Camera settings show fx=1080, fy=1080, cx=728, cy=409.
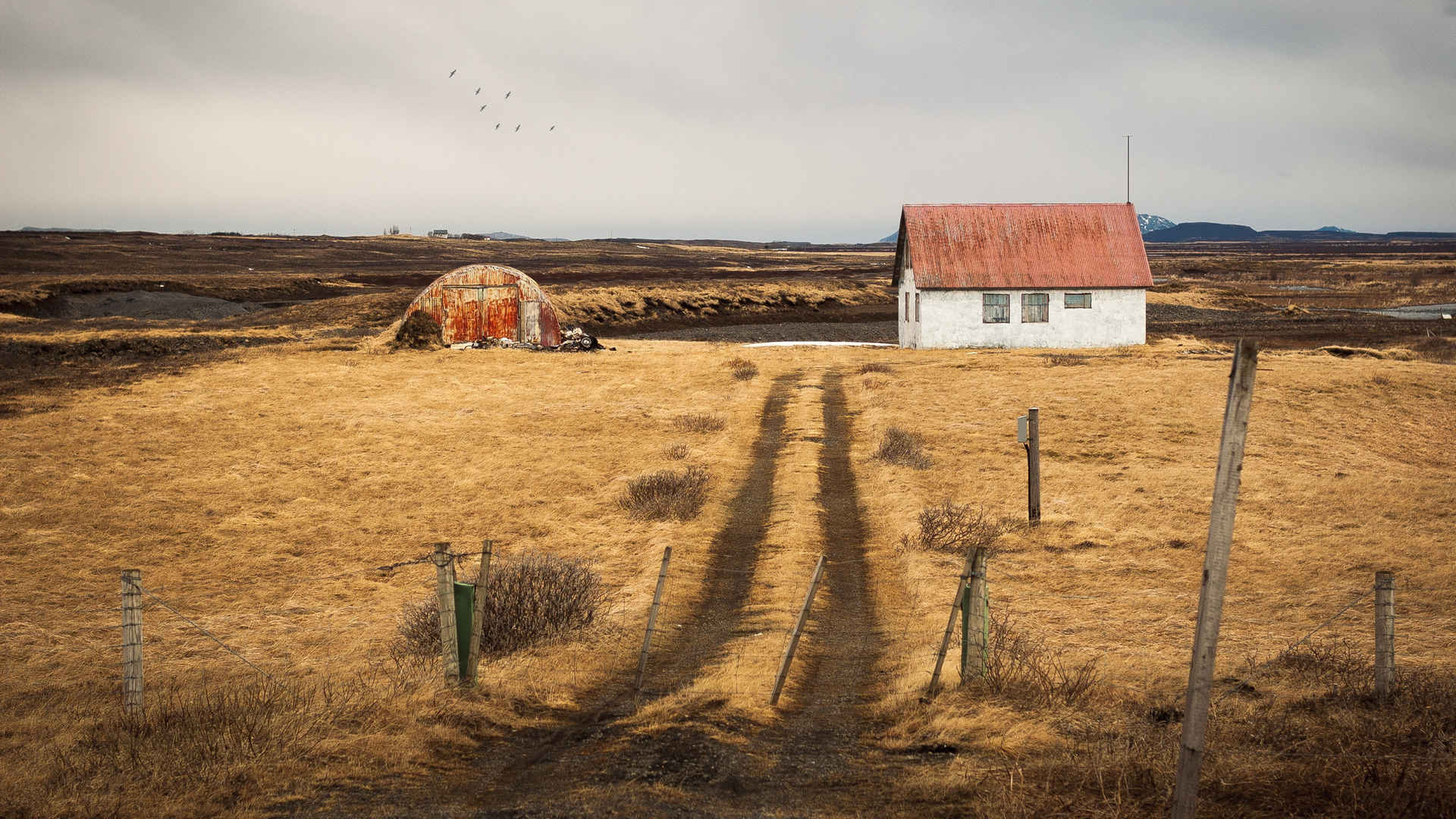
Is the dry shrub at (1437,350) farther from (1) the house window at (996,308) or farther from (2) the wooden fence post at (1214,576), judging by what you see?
(2) the wooden fence post at (1214,576)

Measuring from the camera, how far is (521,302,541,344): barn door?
45.6 m

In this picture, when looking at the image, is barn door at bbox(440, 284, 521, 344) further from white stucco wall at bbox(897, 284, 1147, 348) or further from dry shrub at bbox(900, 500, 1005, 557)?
dry shrub at bbox(900, 500, 1005, 557)

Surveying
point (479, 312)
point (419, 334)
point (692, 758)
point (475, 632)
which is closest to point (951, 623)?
point (692, 758)

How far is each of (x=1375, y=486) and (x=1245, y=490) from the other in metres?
2.44

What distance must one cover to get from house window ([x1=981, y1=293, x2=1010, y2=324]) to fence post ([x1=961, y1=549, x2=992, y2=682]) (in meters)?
34.9

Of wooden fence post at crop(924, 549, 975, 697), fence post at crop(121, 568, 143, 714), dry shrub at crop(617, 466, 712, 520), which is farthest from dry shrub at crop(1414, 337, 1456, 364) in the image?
fence post at crop(121, 568, 143, 714)

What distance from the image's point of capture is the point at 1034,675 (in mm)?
10617

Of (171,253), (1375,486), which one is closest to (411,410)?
(1375,486)

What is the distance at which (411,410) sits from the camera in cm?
3109

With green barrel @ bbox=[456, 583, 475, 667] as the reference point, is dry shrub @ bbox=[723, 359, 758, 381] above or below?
above

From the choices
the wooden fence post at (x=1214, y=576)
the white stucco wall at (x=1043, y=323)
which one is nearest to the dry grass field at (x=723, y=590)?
the wooden fence post at (x=1214, y=576)

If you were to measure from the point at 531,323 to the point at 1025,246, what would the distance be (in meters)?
21.0

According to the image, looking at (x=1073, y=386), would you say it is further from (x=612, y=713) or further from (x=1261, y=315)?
(x=1261, y=315)

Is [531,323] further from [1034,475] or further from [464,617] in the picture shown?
[464,617]
